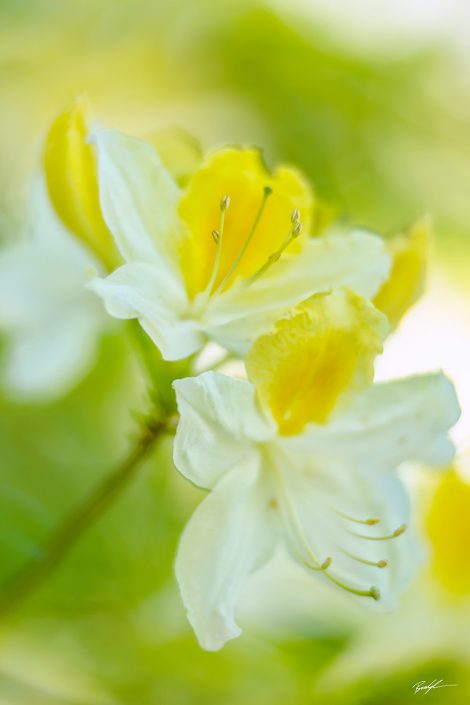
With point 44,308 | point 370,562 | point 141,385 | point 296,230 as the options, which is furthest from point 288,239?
point 141,385

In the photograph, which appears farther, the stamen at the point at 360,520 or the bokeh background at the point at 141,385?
the bokeh background at the point at 141,385

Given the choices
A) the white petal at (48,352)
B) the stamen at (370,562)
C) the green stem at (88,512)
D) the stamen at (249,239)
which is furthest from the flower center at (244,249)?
the white petal at (48,352)

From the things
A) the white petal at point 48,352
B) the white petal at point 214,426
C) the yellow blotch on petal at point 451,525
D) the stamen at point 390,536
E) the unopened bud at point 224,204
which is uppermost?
the unopened bud at point 224,204

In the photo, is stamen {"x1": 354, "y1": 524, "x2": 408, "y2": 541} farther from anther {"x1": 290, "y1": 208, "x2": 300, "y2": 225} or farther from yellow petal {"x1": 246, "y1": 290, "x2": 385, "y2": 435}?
anther {"x1": 290, "y1": 208, "x2": 300, "y2": 225}

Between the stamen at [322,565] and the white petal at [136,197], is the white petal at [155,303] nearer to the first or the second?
the white petal at [136,197]

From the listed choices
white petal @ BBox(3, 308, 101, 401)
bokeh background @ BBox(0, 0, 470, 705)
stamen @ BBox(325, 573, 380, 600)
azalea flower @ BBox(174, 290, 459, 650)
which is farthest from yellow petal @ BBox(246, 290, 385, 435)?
white petal @ BBox(3, 308, 101, 401)

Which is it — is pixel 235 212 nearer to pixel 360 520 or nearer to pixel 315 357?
pixel 315 357

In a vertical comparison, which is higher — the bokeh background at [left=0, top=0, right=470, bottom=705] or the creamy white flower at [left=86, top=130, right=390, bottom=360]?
the creamy white flower at [left=86, top=130, right=390, bottom=360]
